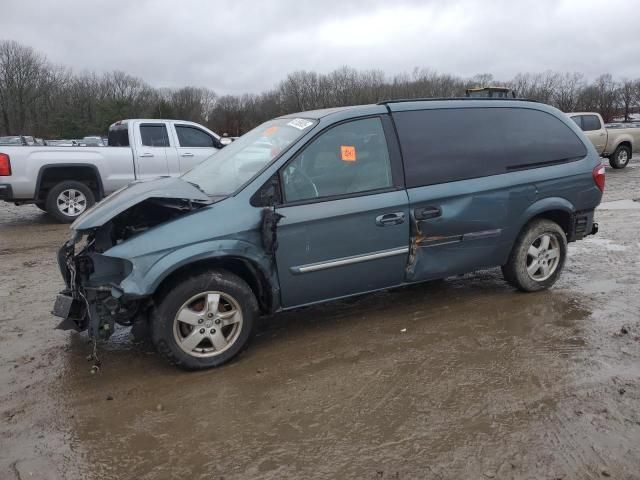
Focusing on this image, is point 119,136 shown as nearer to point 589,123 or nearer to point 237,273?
point 237,273

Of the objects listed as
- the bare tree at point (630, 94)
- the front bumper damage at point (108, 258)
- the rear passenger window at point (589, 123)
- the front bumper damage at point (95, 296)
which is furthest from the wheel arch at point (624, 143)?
the bare tree at point (630, 94)

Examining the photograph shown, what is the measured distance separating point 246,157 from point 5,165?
6611 mm

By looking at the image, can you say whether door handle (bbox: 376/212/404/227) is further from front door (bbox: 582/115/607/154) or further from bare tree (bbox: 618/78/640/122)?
bare tree (bbox: 618/78/640/122)

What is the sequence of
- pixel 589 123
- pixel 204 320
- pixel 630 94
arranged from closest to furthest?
pixel 204 320 → pixel 589 123 → pixel 630 94

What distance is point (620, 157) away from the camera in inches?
699

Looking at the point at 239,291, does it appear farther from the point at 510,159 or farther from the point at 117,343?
the point at 510,159

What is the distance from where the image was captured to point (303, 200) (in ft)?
12.6

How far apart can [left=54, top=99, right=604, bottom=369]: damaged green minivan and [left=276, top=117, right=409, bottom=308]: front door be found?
0.01 meters

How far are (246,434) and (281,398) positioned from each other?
420mm

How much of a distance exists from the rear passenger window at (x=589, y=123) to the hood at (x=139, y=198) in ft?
54.3

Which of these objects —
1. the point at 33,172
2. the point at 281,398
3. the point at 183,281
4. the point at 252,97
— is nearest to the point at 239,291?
the point at 183,281

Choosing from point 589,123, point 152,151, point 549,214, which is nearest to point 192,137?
point 152,151

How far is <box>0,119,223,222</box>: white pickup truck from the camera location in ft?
29.6

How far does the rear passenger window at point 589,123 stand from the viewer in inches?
669
